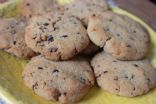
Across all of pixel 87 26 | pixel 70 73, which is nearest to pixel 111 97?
pixel 70 73

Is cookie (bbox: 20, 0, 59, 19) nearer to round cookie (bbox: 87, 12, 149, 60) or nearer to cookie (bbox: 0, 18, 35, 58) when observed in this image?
cookie (bbox: 0, 18, 35, 58)

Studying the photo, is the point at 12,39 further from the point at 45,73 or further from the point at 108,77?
the point at 108,77

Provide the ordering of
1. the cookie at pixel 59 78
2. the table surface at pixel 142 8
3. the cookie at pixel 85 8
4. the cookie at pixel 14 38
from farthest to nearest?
the table surface at pixel 142 8 < the cookie at pixel 85 8 < the cookie at pixel 14 38 < the cookie at pixel 59 78

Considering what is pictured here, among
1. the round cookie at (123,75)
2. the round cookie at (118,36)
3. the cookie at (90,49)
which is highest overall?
the round cookie at (118,36)

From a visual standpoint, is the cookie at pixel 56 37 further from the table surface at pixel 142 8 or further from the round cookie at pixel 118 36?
the table surface at pixel 142 8

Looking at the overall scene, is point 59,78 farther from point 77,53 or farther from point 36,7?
point 36,7

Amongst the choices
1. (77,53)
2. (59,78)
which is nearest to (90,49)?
(77,53)

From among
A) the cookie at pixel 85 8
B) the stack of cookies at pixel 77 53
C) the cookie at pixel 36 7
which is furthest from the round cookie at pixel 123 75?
the cookie at pixel 36 7
